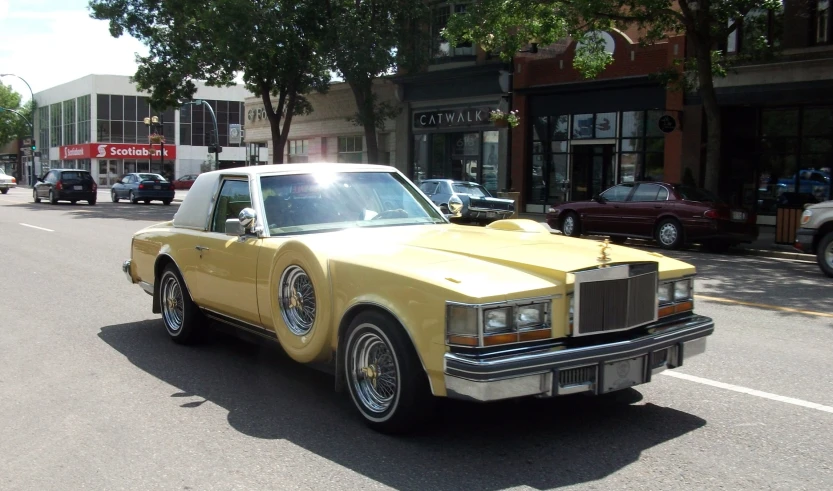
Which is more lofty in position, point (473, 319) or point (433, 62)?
point (433, 62)

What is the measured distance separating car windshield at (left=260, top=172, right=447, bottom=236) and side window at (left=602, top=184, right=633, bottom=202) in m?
13.2

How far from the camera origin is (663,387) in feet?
19.3

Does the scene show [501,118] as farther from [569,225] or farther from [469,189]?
[569,225]

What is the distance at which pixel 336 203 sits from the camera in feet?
20.5

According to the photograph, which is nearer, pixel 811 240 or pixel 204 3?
pixel 811 240

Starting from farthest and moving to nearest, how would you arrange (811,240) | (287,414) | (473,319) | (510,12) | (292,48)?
(292,48) → (510,12) → (811,240) → (287,414) → (473,319)

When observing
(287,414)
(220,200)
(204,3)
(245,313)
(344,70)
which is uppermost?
(204,3)

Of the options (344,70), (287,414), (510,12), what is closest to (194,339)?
(287,414)

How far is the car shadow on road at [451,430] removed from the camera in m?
4.26

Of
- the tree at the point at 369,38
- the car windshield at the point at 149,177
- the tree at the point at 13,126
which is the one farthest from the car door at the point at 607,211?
the tree at the point at 13,126

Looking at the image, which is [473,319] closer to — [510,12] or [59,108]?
[510,12]

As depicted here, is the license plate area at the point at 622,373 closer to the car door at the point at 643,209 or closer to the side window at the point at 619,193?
the car door at the point at 643,209

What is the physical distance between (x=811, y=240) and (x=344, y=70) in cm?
1845

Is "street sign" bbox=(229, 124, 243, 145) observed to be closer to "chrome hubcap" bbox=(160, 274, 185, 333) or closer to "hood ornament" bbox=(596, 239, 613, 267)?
"chrome hubcap" bbox=(160, 274, 185, 333)
